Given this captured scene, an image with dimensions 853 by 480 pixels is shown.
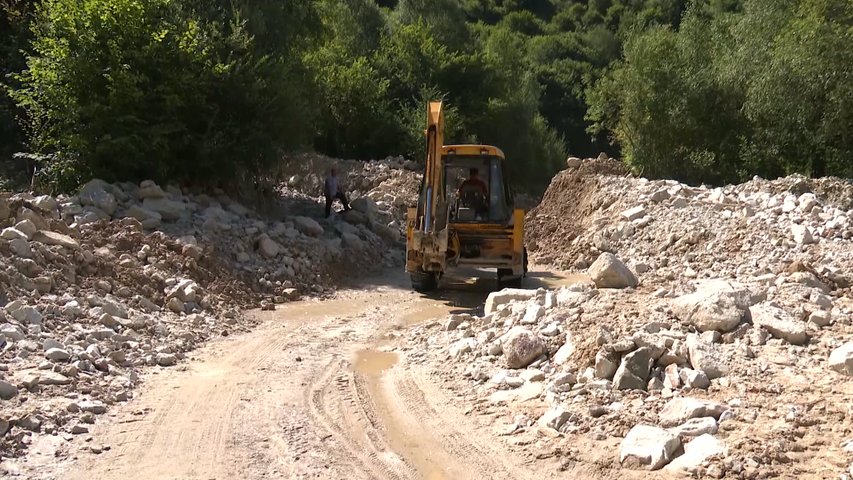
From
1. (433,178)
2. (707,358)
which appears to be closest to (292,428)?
(707,358)

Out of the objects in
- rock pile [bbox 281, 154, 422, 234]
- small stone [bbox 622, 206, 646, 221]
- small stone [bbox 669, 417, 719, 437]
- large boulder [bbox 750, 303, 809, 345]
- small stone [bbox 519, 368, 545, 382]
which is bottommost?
small stone [bbox 669, 417, 719, 437]

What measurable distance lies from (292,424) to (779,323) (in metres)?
4.05

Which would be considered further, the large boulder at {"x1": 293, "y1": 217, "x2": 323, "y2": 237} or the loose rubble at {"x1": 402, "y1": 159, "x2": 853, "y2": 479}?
the large boulder at {"x1": 293, "y1": 217, "x2": 323, "y2": 237}

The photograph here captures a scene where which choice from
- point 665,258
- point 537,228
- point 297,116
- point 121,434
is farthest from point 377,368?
point 537,228

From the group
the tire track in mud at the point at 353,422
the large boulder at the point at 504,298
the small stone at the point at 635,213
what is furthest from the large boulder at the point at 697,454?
the small stone at the point at 635,213

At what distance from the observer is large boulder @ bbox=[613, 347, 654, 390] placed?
239 inches

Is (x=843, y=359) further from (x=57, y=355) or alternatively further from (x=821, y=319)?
(x=57, y=355)

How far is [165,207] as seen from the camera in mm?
12938

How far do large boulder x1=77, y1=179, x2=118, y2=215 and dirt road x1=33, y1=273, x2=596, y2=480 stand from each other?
419cm

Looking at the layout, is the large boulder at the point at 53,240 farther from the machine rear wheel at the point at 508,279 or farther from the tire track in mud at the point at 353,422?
the machine rear wheel at the point at 508,279

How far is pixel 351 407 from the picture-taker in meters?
6.59

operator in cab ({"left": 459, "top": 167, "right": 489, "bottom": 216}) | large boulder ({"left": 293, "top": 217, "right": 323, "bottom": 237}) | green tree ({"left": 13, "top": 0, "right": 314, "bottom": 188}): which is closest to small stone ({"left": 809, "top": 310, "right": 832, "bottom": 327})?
operator in cab ({"left": 459, "top": 167, "right": 489, "bottom": 216})

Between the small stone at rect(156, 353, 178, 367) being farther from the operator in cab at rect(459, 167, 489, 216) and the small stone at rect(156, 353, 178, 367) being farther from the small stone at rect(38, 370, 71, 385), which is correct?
the operator in cab at rect(459, 167, 489, 216)

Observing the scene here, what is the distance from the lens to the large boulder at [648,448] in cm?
499
